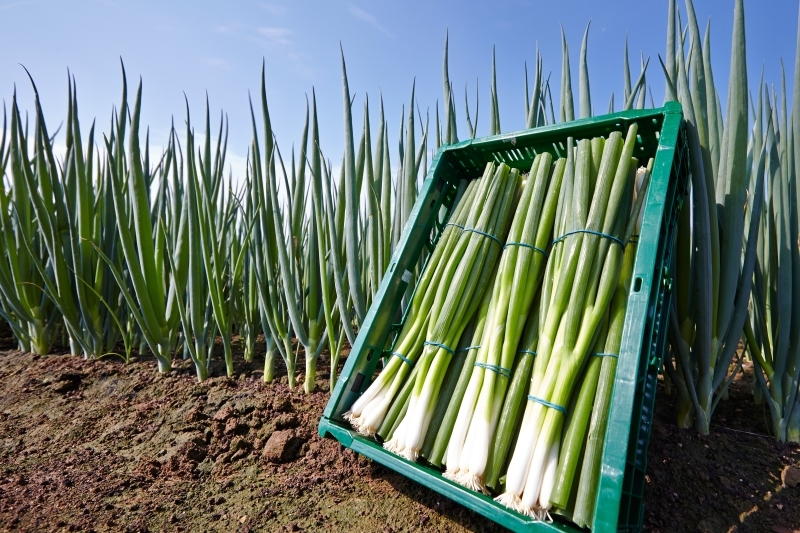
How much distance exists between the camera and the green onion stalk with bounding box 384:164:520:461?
867mm

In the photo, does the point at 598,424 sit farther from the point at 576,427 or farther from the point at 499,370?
the point at 499,370

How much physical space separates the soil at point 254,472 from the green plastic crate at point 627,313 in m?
0.14

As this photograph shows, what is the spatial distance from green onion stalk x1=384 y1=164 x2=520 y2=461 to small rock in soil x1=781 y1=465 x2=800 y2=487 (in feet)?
2.39

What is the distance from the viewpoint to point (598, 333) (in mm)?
851

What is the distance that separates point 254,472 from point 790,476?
116cm

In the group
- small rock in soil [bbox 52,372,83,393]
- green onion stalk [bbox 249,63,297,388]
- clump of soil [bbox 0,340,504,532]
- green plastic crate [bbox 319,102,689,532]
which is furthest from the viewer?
small rock in soil [bbox 52,372,83,393]

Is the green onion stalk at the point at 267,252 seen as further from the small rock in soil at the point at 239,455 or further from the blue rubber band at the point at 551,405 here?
the blue rubber band at the point at 551,405

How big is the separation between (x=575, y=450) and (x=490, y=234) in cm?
51

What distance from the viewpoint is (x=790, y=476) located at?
37.5 inches

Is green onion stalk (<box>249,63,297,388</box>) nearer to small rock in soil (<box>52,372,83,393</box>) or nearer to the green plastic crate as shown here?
the green plastic crate

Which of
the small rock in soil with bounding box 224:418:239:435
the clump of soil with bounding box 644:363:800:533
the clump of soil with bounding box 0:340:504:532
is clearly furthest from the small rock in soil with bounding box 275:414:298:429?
the clump of soil with bounding box 644:363:800:533

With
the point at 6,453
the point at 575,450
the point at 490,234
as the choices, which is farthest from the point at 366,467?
the point at 6,453

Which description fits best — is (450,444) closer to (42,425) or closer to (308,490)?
(308,490)

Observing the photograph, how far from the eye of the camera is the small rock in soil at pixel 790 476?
3.09 ft
